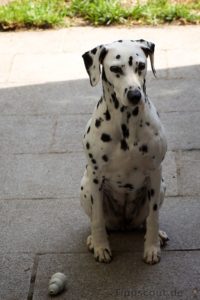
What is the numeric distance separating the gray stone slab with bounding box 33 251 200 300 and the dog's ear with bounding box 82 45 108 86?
123cm

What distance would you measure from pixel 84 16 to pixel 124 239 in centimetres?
424

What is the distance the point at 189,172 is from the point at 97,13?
3370 millimetres

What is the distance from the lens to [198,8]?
7.57 meters

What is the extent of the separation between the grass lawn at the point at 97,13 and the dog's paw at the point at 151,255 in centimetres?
412

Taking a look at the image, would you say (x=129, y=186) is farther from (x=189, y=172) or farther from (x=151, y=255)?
(x=189, y=172)

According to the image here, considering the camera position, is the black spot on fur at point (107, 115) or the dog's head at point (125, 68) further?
the black spot on fur at point (107, 115)

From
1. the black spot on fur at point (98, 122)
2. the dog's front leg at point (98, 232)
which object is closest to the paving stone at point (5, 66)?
the dog's front leg at point (98, 232)

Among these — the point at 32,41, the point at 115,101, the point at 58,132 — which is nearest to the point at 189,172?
the point at 58,132

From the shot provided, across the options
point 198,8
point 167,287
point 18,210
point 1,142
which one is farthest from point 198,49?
point 167,287

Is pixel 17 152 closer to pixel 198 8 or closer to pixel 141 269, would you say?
pixel 141 269

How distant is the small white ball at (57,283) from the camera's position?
3615 millimetres

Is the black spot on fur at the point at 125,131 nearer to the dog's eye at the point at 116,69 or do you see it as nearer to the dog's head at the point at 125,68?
the dog's head at the point at 125,68

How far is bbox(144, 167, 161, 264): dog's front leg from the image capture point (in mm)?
3625

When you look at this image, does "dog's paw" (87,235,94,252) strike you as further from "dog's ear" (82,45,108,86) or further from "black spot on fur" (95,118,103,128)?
"dog's ear" (82,45,108,86)
